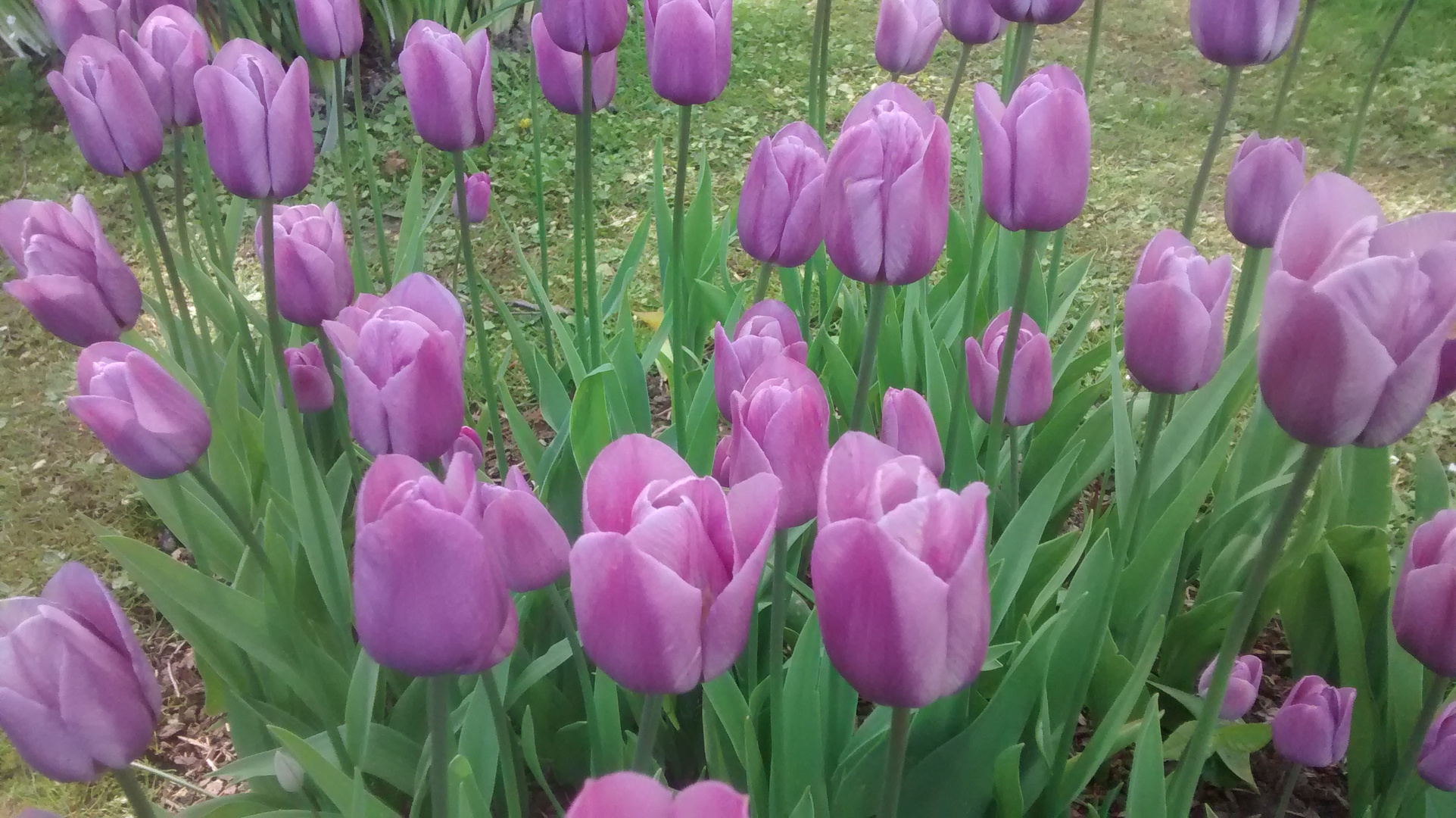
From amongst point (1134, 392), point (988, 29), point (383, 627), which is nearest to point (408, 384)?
point (383, 627)

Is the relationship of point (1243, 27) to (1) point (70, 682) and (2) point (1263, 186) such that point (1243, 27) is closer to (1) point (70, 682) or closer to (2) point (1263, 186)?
(2) point (1263, 186)

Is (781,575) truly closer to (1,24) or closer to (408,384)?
(408,384)

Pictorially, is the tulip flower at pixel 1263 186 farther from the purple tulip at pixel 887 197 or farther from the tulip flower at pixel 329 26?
the tulip flower at pixel 329 26

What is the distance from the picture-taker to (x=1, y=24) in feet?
12.4

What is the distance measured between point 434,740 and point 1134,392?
1814 mm

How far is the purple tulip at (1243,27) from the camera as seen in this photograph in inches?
50.4

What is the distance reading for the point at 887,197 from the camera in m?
0.92

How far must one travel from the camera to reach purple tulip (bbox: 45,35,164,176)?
1161 millimetres

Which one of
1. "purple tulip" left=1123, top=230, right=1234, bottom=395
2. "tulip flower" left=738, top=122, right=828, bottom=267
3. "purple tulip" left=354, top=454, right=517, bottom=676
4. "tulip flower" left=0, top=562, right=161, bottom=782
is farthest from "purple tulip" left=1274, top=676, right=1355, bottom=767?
"tulip flower" left=0, top=562, right=161, bottom=782

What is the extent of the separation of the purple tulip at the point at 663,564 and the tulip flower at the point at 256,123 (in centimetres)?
69

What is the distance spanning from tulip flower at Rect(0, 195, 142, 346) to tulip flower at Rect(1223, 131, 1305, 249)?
141cm

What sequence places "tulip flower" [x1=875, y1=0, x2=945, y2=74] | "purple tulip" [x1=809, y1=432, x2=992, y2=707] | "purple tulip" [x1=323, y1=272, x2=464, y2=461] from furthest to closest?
"tulip flower" [x1=875, y1=0, x2=945, y2=74], "purple tulip" [x1=323, y1=272, x2=464, y2=461], "purple tulip" [x1=809, y1=432, x2=992, y2=707]

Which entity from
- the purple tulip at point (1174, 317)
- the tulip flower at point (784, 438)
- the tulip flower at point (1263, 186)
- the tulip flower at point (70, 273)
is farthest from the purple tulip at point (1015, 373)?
the tulip flower at point (70, 273)

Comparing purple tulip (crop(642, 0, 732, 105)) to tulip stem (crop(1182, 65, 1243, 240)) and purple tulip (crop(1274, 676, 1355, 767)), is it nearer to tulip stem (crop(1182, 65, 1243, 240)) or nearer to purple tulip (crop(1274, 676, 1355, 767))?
tulip stem (crop(1182, 65, 1243, 240))
